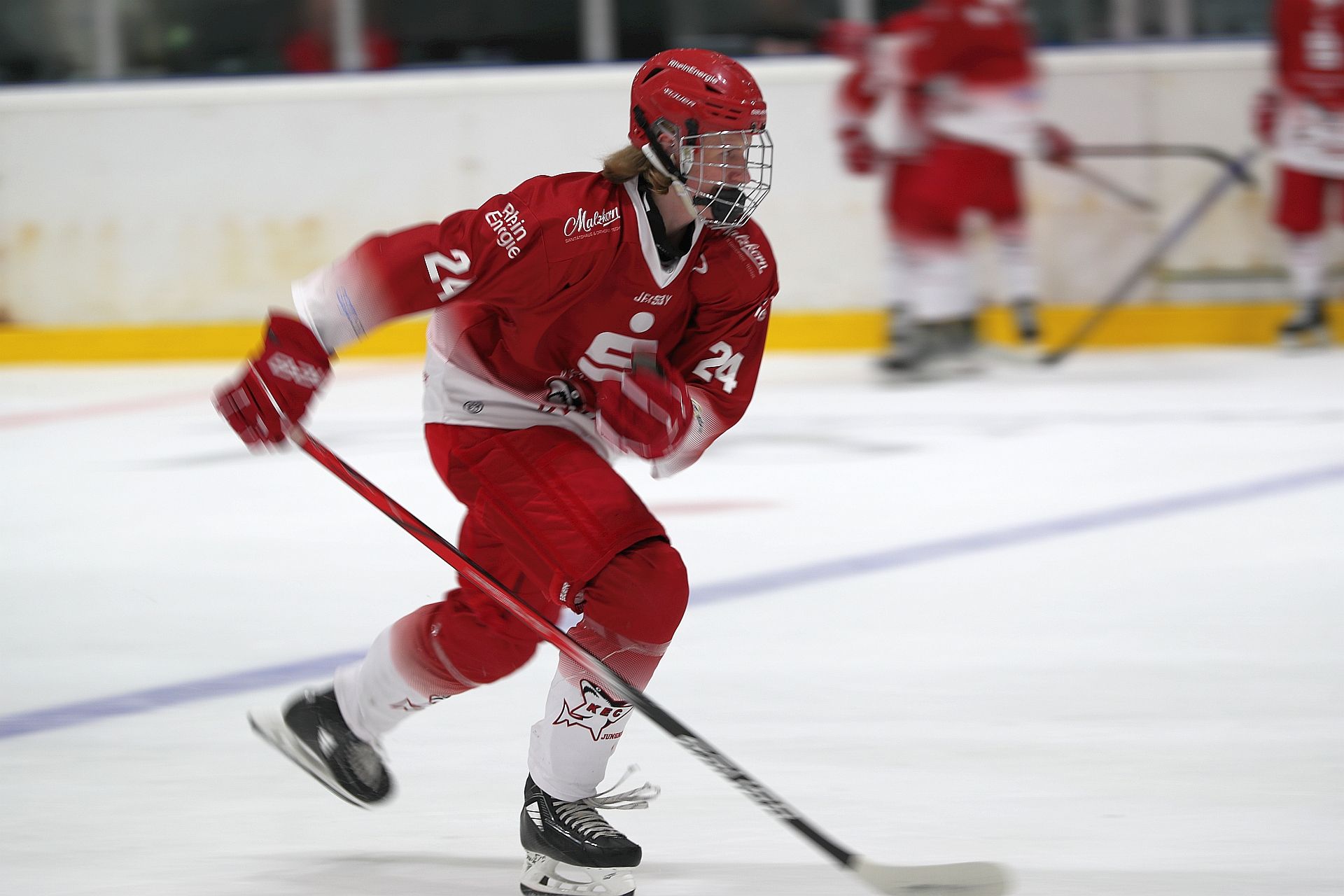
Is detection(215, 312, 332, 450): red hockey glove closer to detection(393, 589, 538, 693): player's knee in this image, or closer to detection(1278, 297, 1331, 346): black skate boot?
detection(393, 589, 538, 693): player's knee

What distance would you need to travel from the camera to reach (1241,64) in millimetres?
7219

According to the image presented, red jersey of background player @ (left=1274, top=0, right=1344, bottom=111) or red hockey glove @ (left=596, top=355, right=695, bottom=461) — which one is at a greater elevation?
red hockey glove @ (left=596, top=355, right=695, bottom=461)

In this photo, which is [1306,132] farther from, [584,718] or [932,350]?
[584,718]

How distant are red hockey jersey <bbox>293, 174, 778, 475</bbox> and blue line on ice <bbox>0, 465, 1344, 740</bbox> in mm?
879

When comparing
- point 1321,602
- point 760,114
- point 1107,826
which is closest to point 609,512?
point 760,114

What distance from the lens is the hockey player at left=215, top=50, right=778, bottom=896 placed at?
6.11 ft

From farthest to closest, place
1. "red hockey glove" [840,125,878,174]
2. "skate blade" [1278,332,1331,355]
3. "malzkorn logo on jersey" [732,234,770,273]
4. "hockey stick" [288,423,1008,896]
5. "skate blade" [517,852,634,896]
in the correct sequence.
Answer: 1. "skate blade" [1278,332,1331,355]
2. "red hockey glove" [840,125,878,174]
3. "malzkorn logo on jersey" [732,234,770,273]
4. "skate blade" [517,852,634,896]
5. "hockey stick" [288,423,1008,896]

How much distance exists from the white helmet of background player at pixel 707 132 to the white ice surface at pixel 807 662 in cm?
81

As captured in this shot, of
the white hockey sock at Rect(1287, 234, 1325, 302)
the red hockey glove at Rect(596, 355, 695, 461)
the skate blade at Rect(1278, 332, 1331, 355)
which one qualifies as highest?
the red hockey glove at Rect(596, 355, 695, 461)

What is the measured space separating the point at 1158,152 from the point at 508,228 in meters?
5.83

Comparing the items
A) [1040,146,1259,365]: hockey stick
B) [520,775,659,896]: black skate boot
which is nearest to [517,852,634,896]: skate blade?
[520,775,659,896]: black skate boot

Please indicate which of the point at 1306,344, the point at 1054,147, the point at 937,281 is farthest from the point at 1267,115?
the point at 937,281

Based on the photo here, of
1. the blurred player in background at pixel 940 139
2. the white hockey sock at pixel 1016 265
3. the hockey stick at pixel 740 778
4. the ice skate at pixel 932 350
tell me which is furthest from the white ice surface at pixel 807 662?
the white hockey sock at pixel 1016 265

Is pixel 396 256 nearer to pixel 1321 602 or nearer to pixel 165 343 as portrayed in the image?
pixel 1321 602
